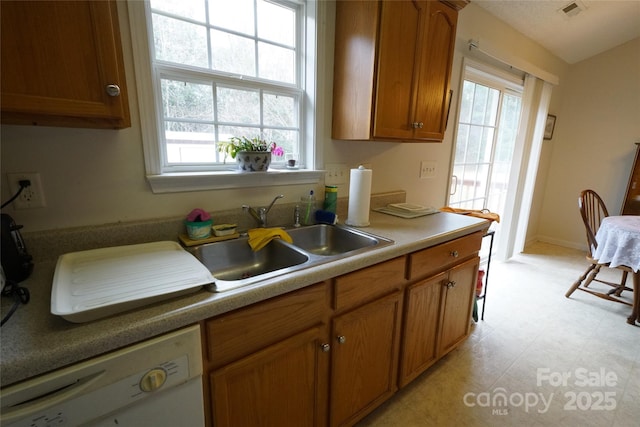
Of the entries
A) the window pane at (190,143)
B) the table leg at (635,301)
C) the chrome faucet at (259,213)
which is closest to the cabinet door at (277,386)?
the chrome faucet at (259,213)

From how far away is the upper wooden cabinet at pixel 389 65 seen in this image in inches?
56.4

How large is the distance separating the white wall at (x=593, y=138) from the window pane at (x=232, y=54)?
13.5ft

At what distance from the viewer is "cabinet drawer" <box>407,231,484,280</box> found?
136cm

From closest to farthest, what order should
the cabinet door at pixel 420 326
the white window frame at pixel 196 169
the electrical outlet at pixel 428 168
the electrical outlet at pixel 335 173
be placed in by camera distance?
1. the white window frame at pixel 196 169
2. the cabinet door at pixel 420 326
3. the electrical outlet at pixel 335 173
4. the electrical outlet at pixel 428 168

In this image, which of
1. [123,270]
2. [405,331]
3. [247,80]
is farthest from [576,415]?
[247,80]

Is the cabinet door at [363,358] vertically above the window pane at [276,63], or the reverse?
the window pane at [276,63]

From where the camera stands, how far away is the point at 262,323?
0.90 metres

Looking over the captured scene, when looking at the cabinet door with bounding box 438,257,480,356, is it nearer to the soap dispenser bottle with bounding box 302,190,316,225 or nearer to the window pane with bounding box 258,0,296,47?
the soap dispenser bottle with bounding box 302,190,316,225

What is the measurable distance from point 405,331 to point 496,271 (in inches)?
92.5

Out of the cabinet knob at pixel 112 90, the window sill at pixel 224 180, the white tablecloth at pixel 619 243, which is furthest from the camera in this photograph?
the white tablecloth at pixel 619 243

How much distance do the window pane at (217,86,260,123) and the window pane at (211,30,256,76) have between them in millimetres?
93

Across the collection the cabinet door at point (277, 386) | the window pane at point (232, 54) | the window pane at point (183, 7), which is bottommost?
the cabinet door at point (277, 386)

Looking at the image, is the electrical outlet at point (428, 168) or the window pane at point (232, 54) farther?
the electrical outlet at point (428, 168)

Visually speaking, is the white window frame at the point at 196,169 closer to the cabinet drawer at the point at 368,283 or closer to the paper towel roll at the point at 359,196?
the paper towel roll at the point at 359,196
